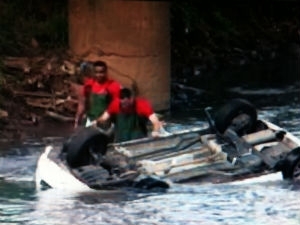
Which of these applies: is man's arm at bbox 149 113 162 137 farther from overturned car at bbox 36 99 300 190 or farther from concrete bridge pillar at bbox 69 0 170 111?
concrete bridge pillar at bbox 69 0 170 111

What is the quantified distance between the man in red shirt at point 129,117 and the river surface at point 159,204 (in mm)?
1433

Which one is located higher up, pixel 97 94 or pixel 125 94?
pixel 125 94

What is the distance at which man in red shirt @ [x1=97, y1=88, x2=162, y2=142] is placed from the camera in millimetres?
15562

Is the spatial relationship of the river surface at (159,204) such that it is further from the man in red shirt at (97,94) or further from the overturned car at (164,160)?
the man in red shirt at (97,94)

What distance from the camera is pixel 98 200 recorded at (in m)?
13.5

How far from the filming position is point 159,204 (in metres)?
13.4

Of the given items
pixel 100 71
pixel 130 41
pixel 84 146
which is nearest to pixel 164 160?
pixel 84 146

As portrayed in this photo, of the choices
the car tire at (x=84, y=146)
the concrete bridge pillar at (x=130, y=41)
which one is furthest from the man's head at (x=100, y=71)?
the concrete bridge pillar at (x=130, y=41)

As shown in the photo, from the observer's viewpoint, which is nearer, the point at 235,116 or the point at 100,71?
the point at 235,116

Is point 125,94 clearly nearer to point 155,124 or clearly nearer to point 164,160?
point 155,124

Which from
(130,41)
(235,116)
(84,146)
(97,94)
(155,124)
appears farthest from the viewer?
(130,41)

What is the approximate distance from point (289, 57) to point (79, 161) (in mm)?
20878

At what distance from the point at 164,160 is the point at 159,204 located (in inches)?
56.0

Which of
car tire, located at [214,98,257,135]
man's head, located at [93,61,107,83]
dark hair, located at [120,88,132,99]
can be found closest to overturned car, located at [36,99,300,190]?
car tire, located at [214,98,257,135]
